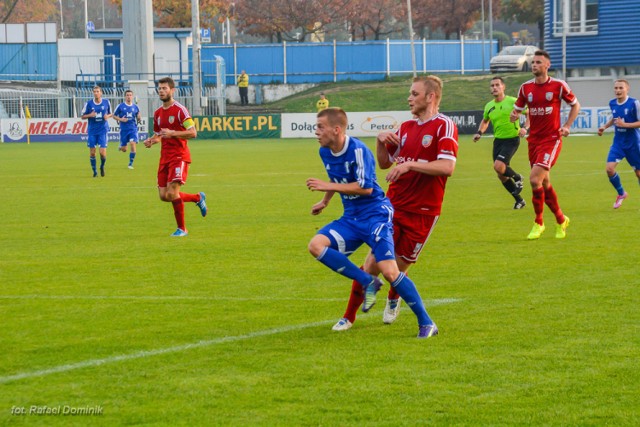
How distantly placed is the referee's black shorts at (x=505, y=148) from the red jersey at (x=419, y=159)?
416 inches

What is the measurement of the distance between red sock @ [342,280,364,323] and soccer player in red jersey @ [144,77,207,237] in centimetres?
692

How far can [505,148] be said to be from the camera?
1898cm

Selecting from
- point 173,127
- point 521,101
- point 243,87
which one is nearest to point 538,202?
point 521,101

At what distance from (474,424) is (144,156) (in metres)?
34.7

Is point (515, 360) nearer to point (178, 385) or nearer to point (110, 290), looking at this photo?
point (178, 385)

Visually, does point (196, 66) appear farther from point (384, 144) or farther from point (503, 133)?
point (384, 144)

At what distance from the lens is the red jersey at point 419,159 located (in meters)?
8.33

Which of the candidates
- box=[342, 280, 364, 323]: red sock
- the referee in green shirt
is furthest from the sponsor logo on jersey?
the referee in green shirt

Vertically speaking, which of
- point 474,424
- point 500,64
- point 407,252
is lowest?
point 474,424

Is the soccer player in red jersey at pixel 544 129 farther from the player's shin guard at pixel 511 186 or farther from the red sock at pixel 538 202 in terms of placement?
the player's shin guard at pixel 511 186

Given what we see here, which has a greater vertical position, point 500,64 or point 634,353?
point 500,64

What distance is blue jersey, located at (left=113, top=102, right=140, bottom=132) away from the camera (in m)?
31.9

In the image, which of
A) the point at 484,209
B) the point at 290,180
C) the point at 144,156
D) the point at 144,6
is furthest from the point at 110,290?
the point at 144,6

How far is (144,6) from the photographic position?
5788 centimetres
